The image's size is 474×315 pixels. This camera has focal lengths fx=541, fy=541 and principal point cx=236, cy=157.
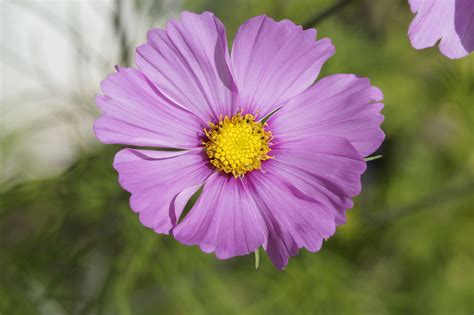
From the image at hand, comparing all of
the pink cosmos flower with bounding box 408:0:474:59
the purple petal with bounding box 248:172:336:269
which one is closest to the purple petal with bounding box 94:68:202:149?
the purple petal with bounding box 248:172:336:269

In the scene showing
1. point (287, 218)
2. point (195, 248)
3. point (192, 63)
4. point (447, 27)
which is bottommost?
point (195, 248)

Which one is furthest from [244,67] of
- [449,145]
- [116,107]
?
[449,145]

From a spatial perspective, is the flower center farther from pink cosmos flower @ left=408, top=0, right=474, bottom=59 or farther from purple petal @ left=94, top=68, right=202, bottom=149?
pink cosmos flower @ left=408, top=0, right=474, bottom=59

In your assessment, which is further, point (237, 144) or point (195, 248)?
point (195, 248)

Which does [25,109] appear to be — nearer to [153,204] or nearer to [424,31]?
[153,204]

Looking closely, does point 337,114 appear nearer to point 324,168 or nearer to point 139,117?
point 324,168

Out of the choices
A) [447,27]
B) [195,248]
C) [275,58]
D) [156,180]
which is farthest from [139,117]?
[195,248]

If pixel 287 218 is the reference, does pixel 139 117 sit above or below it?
above
